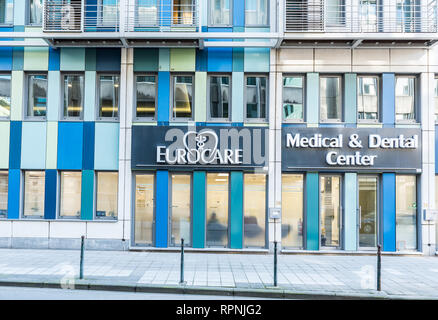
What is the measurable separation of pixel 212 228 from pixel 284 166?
3.46 meters

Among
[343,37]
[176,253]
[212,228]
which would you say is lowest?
[176,253]

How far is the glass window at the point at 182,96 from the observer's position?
13711mm

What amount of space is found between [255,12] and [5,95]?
32.6 feet

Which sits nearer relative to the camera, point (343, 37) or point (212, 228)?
point (343, 37)

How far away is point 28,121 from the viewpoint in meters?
13.6

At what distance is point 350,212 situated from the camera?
13.3 meters

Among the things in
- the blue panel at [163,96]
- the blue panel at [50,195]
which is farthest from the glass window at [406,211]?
the blue panel at [50,195]

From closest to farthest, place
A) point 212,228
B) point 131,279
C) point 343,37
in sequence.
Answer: point 131,279, point 343,37, point 212,228

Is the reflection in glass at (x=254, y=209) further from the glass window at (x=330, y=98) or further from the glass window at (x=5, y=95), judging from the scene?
the glass window at (x=5, y=95)

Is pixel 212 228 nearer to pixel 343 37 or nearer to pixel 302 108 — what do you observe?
pixel 302 108
